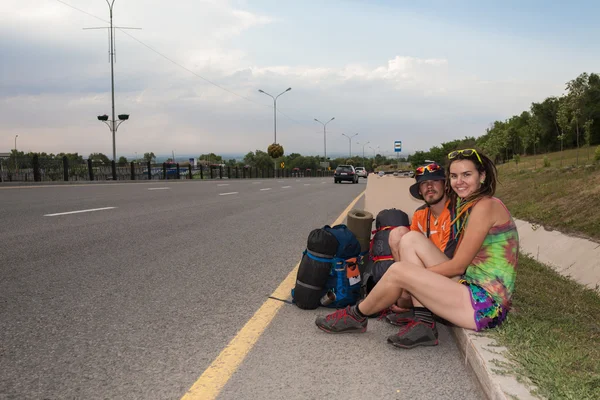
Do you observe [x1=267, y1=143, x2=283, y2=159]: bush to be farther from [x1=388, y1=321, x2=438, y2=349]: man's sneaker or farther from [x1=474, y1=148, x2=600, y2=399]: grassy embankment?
[x1=388, y1=321, x2=438, y2=349]: man's sneaker

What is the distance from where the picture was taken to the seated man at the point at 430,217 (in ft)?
14.0

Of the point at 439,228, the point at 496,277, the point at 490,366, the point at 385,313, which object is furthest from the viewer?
the point at 439,228

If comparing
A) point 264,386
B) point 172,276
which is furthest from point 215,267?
point 264,386

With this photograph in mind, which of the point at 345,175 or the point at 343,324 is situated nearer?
the point at 343,324

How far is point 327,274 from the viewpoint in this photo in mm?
4516

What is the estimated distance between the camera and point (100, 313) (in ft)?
13.8

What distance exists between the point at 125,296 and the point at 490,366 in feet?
10.6

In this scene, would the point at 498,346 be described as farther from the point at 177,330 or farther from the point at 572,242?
the point at 572,242

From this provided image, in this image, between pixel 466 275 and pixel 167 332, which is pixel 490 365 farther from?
pixel 167 332

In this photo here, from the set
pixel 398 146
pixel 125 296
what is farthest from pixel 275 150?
pixel 125 296

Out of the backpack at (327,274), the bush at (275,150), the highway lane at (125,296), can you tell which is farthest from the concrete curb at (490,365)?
the bush at (275,150)

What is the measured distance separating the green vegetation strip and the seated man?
0.82 m

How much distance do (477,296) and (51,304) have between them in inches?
138

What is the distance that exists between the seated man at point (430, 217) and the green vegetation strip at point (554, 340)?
82cm
